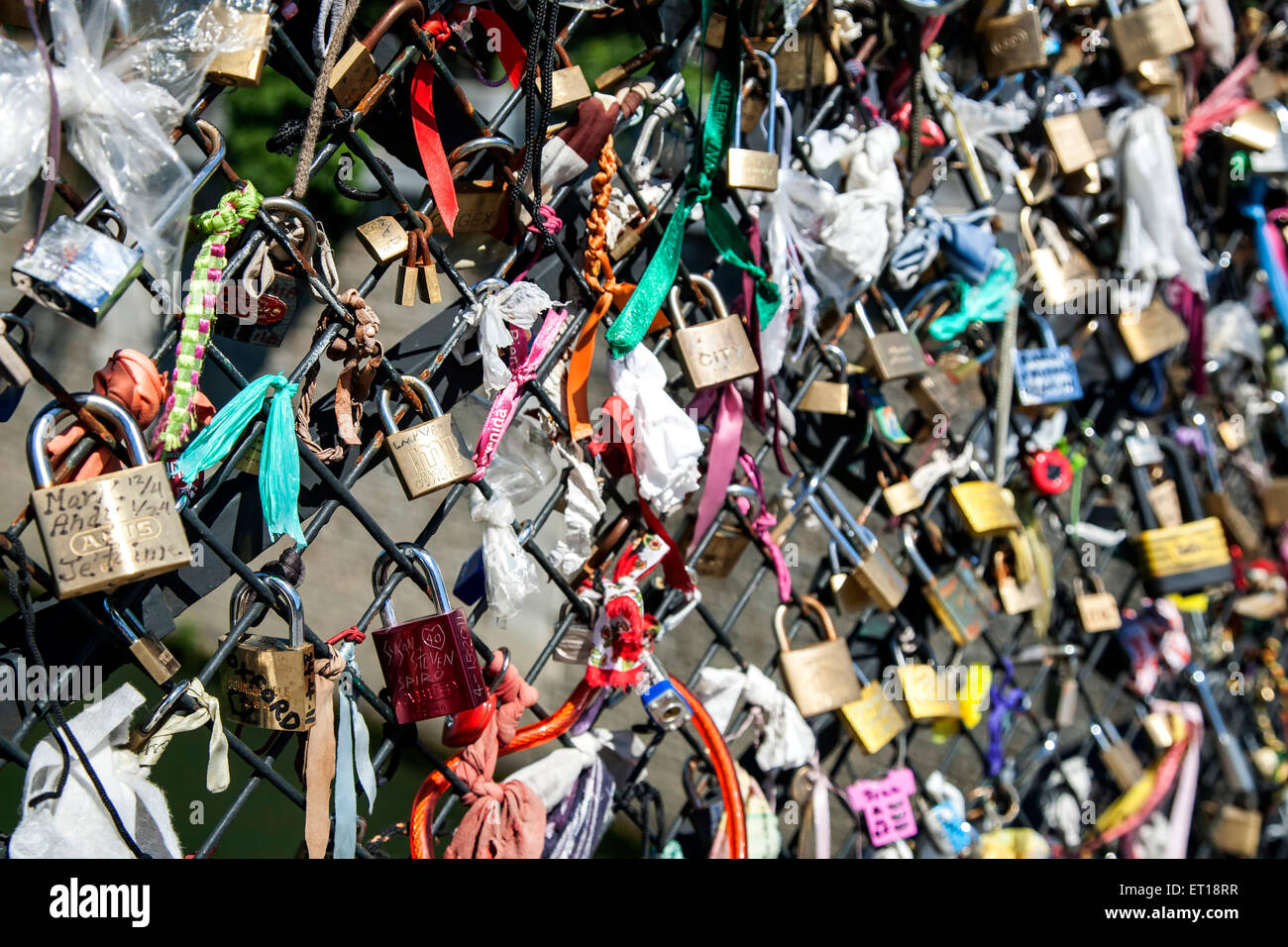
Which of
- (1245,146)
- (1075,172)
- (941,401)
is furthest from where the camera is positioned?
(1245,146)

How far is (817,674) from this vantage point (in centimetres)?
128

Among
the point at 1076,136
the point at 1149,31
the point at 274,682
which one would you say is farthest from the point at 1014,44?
the point at 274,682

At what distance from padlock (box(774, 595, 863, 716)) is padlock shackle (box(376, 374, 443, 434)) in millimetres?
580

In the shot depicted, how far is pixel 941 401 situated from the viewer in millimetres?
1417

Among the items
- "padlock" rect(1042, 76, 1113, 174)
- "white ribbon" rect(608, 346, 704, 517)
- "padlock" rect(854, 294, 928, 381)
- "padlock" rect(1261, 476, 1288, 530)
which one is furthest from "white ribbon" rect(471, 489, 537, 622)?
"padlock" rect(1261, 476, 1288, 530)

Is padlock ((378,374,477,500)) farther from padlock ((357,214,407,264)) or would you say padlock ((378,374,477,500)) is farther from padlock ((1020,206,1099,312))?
padlock ((1020,206,1099,312))

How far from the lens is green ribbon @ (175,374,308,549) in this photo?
2.49 feet

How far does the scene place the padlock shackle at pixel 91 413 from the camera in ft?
2.15

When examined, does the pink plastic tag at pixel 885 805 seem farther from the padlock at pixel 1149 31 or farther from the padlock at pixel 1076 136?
the padlock at pixel 1149 31

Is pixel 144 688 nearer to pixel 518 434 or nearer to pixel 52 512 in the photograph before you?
pixel 518 434

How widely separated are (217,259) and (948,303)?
105 cm

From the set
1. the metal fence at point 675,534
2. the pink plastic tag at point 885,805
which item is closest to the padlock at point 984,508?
the metal fence at point 675,534

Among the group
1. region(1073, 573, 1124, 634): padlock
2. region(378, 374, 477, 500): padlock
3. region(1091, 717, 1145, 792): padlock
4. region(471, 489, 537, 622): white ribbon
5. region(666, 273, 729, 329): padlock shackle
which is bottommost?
region(1091, 717, 1145, 792): padlock
